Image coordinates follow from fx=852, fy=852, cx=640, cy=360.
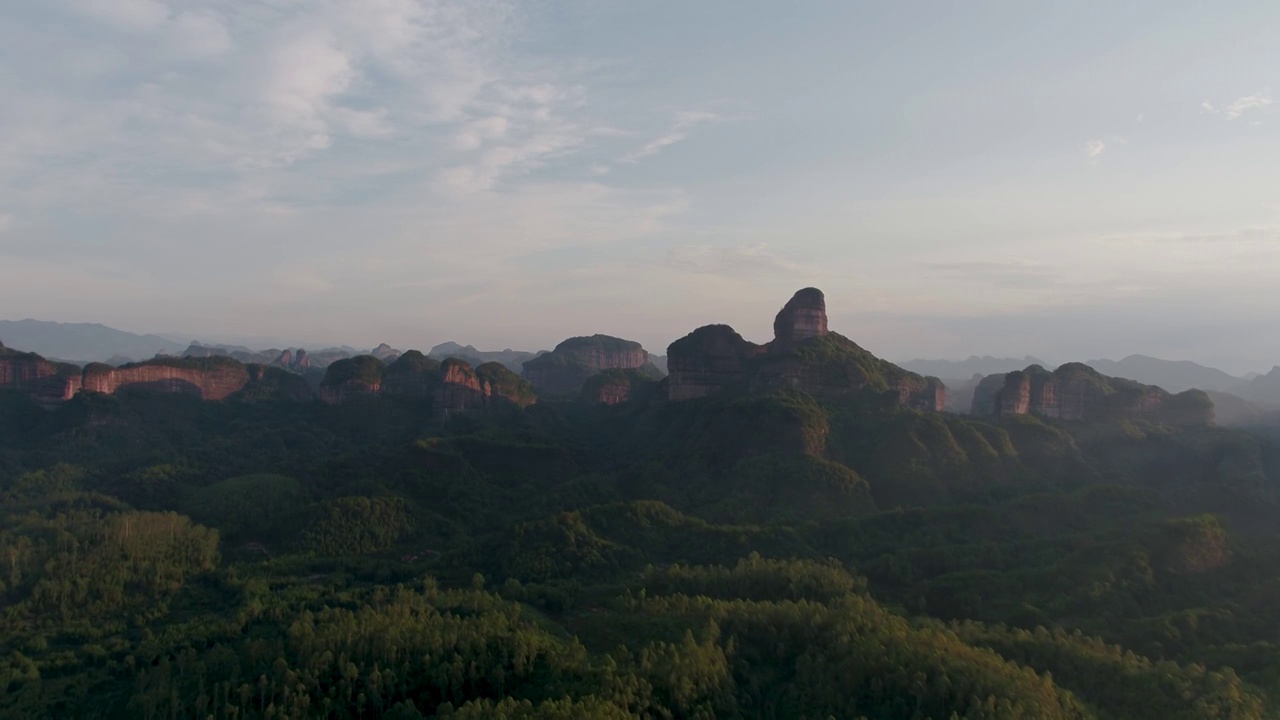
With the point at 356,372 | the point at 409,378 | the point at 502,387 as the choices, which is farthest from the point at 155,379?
the point at 502,387

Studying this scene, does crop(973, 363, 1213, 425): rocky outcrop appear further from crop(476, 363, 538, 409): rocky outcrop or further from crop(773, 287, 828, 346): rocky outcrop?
crop(476, 363, 538, 409): rocky outcrop

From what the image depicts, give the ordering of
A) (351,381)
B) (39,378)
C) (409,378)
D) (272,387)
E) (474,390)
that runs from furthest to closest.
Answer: (272,387) < (409,378) < (351,381) < (474,390) < (39,378)

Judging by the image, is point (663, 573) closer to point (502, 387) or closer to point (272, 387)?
point (502, 387)

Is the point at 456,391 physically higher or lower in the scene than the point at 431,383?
lower

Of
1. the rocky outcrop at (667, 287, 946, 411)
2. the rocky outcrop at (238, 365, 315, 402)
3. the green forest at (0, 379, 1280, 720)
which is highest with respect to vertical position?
the rocky outcrop at (667, 287, 946, 411)

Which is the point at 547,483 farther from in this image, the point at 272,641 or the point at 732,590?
the point at 272,641

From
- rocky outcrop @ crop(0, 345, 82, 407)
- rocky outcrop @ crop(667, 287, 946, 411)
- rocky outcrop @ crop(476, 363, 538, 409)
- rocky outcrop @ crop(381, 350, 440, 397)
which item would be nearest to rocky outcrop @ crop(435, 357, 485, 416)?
rocky outcrop @ crop(476, 363, 538, 409)
